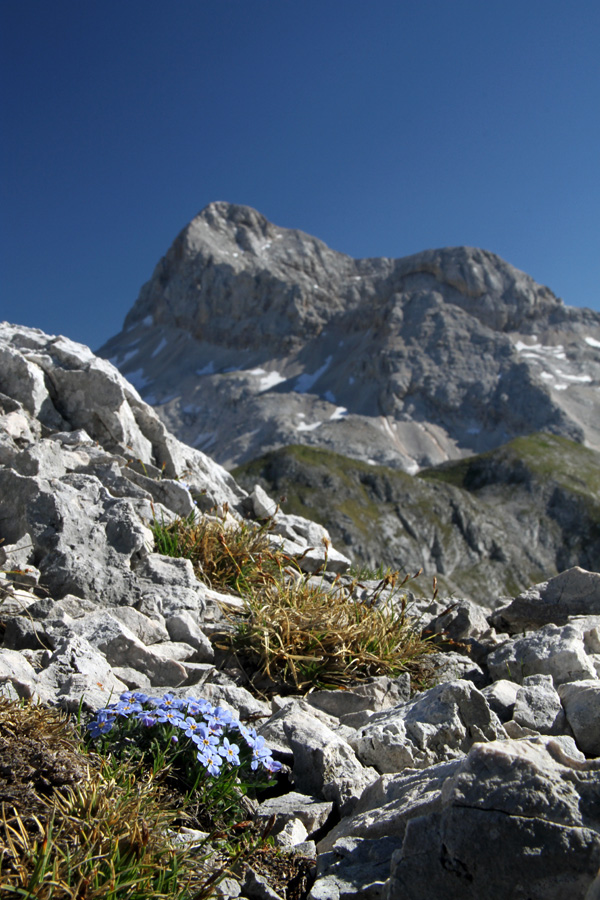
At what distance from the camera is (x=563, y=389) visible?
417ft

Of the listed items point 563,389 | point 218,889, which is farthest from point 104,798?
point 563,389

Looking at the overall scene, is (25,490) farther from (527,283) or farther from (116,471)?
(527,283)

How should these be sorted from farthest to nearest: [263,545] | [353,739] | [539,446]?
[539,446] < [263,545] < [353,739]

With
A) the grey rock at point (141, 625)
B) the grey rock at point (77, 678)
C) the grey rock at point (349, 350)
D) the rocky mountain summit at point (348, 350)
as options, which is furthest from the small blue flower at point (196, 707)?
the rocky mountain summit at point (348, 350)

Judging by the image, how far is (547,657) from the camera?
510 cm

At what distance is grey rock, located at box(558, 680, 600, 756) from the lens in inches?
143

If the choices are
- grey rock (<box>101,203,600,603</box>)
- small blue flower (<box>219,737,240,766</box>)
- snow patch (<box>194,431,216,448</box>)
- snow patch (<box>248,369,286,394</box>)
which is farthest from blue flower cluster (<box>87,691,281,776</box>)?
snow patch (<box>248,369,286,394</box>)

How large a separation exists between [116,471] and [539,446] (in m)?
49.6

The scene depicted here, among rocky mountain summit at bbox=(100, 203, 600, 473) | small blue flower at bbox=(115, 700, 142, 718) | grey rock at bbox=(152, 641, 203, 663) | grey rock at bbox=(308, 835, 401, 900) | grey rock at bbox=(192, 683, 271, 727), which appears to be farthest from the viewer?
rocky mountain summit at bbox=(100, 203, 600, 473)

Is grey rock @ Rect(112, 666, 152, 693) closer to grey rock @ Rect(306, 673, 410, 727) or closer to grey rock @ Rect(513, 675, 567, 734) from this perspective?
grey rock @ Rect(306, 673, 410, 727)

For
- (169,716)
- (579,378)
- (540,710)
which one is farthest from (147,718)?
(579,378)

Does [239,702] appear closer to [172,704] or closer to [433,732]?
[172,704]

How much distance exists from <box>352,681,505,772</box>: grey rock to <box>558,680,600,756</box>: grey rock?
16.3 inches

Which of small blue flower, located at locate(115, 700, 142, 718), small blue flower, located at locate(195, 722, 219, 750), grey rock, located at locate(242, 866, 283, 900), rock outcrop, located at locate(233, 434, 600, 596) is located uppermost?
rock outcrop, located at locate(233, 434, 600, 596)
